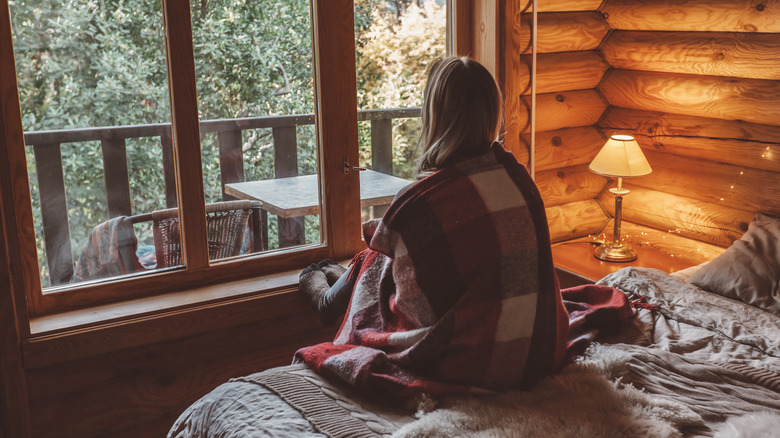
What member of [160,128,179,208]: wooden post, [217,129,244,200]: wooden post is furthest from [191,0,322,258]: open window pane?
[160,128,179,208]: wooden post

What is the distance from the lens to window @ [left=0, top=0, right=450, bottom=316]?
6.88 ft

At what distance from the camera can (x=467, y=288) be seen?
157 cm

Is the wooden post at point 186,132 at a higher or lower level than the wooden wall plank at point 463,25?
lower

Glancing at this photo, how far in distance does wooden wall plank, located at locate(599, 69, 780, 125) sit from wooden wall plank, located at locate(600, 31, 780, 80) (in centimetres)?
3

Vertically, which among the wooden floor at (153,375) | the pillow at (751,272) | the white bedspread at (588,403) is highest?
the pillow at (751,272)

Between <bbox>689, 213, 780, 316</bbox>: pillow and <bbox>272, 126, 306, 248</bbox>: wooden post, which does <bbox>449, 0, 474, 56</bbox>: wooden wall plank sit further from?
<bbox>689, 213, 780, 316</bbox>: pillow

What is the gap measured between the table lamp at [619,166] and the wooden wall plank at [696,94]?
29 centimetres

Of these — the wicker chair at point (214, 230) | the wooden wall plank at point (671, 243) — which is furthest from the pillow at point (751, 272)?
the wicker chair at point (214, 230)

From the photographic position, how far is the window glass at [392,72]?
2666mm

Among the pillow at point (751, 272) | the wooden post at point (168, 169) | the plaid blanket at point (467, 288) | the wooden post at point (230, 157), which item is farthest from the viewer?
the wooden post at point (230, 157)

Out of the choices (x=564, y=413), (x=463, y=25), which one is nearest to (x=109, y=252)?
(x=564, y=413)

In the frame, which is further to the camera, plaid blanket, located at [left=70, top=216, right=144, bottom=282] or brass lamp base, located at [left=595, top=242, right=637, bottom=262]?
brass lamp base, located at [left=595, top=242, right=637, bottom=262]

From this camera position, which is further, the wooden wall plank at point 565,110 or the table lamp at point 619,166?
the wooden wall plank at point 565,110

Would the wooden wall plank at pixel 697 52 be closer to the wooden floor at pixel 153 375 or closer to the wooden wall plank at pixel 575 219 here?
the wooden wall plank at pixel 575 219
